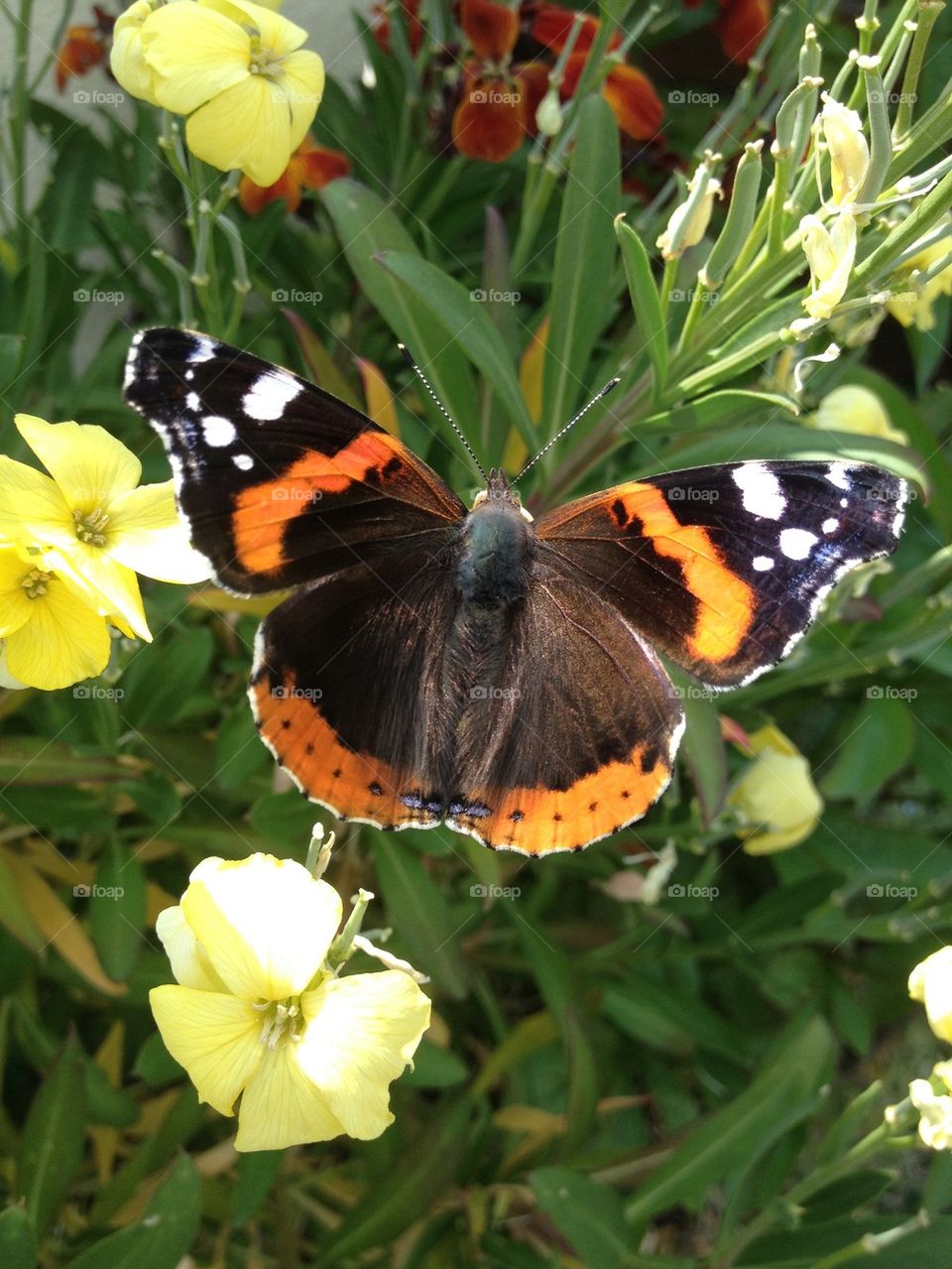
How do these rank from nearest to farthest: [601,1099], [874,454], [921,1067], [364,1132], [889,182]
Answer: [364,1132]
[889,182]
[874,454]
[601,1099]
[921,1067]

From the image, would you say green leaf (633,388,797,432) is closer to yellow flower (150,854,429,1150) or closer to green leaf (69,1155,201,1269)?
yellow flower (150,854,429,1150)

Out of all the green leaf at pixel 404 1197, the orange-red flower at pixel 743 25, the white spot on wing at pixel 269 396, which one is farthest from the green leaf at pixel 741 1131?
the orange-red flower at pixel 743 25

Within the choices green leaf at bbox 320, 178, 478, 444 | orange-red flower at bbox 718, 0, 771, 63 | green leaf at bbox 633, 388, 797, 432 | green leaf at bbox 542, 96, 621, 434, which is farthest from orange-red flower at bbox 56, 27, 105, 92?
green leaf at bbox 633, 388, 797, 432

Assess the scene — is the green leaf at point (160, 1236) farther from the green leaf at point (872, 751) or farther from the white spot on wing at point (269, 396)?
the green leaf at point (872, 751)

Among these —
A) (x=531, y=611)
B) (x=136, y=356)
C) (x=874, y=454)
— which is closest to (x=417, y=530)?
(x=531, y=611)

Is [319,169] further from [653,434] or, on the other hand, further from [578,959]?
[578,959]

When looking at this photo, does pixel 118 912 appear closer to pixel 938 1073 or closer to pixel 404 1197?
pixel 404 1197
